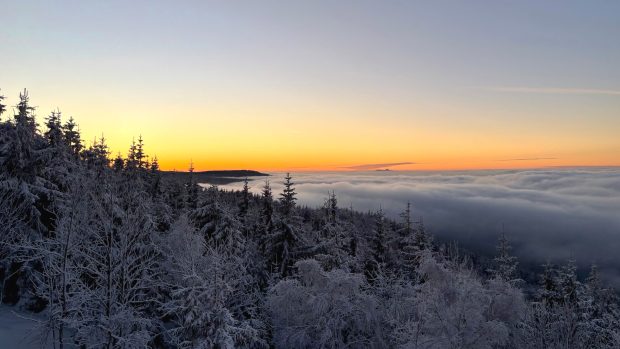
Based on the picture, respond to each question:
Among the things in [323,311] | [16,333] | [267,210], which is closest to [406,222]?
[267,210]

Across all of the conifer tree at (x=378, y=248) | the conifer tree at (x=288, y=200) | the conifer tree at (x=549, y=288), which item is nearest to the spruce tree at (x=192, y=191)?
the conifer tree at (x=288, y=200)

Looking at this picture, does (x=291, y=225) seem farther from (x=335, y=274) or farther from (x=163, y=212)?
(x=163, y=212)

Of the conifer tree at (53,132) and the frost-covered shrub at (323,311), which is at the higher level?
the conifer tree at (53,132)

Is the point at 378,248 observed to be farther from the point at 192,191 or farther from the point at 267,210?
the point at 192,191

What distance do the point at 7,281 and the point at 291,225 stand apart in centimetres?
2103

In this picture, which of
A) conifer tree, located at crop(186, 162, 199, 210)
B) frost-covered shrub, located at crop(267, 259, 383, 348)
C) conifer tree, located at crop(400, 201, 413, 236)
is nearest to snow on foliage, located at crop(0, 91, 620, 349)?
frost-covered shrub, located at crop(267, 259, 383, 348)

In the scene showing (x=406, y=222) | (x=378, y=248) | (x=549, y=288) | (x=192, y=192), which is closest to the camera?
(x=378, y=248)

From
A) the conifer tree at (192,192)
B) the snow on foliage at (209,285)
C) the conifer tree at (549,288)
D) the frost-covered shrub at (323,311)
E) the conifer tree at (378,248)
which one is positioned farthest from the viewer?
the conifer tree at (192,192)

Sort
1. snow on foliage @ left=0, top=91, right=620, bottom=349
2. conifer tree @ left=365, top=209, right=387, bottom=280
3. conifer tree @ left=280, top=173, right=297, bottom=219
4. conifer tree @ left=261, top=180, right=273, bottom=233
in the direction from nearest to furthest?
1. snow on foliage @ left=0, top=91, right=620, bottom=349
2. conifer tree @ left=280, top=173, right=297, bottom=219
3. conifer tree @ left=365, top=209, right=387, bottom=280
4. conifer tree @ left=261, top=180, right=273, bottom=233

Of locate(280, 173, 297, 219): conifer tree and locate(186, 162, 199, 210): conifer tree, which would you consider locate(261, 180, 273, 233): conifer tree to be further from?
locate(186, 162, 199, 210): conifer tree

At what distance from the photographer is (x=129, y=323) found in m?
16.7

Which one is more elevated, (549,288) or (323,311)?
(323,311)

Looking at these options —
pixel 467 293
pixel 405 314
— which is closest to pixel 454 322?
pixel 467 293

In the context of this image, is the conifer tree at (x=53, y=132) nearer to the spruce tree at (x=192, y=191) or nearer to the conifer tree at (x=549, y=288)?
the spruce tree at (x=192, y=191)
